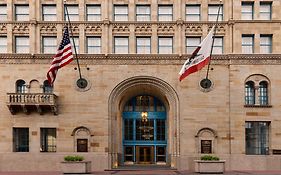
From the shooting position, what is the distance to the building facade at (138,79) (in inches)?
1473

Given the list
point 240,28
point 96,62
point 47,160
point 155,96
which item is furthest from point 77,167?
point 240,28

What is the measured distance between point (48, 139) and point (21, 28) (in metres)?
11.0

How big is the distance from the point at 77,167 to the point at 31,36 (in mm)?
13704

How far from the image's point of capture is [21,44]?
127ft

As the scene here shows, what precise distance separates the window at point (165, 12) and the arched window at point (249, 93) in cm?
984

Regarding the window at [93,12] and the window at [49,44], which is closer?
the window at [49,44]

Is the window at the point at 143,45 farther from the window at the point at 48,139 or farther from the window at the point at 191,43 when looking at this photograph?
the window at the point at 48,139

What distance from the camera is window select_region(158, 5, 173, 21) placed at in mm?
39031

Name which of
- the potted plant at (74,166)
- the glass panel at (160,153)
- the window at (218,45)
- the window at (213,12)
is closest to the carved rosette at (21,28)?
the potted plant at (74,166)

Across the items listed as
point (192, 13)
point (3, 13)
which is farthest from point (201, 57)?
point (3, 13)

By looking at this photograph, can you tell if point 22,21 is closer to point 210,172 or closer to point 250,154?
point 210,172

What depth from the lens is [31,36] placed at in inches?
1501

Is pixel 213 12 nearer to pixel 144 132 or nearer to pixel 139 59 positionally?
pixel 139 59

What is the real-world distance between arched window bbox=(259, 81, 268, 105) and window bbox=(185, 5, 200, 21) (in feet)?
29.2
